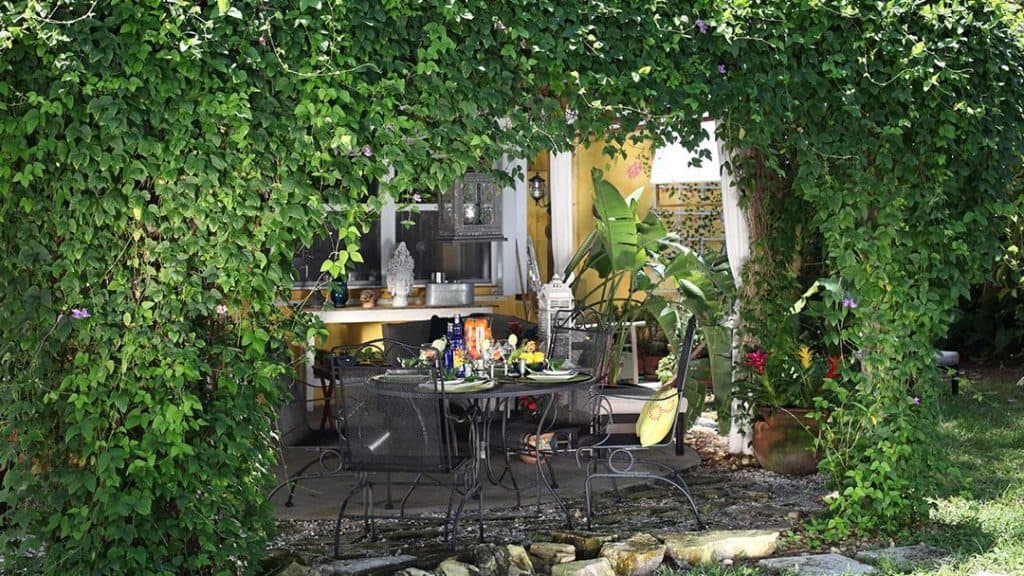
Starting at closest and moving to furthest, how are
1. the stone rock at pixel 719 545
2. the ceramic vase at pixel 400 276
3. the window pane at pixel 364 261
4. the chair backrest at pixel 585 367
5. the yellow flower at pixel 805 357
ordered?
the stone rock at pixel 719 545, the chair backrest at pixel 585 367, the yellow flower at pixel 805 357, the ceramic vase at pixel 400 276, the window pane at pixel 364 261

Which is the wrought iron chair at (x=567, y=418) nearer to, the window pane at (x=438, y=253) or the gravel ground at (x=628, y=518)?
the gravel ground at (x=628, y=518)

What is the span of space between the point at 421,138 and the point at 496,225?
19.1 ft

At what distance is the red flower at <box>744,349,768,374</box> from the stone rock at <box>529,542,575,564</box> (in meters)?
2.51

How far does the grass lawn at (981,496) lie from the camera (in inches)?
209

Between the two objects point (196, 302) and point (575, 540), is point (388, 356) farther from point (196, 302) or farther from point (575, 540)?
point (196, 302)

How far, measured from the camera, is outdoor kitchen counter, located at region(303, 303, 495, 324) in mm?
9500

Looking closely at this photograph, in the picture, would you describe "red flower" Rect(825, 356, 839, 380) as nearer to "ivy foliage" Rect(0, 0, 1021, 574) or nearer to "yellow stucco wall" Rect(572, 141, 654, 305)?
"ivy foliage" Rect(0, 0, 1021, 574)

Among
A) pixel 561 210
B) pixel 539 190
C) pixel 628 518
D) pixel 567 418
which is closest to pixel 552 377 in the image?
pixel 567 418

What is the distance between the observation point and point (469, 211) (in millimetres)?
10367

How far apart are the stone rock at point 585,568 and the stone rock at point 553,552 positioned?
8 centimetres

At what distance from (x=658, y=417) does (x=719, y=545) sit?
1.33 m

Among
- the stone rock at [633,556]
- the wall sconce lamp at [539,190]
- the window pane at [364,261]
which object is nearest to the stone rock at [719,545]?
the stone rock at [633,556]

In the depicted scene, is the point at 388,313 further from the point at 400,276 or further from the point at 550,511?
the point at 550,511

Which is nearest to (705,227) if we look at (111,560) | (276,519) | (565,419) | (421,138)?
(565,419)
